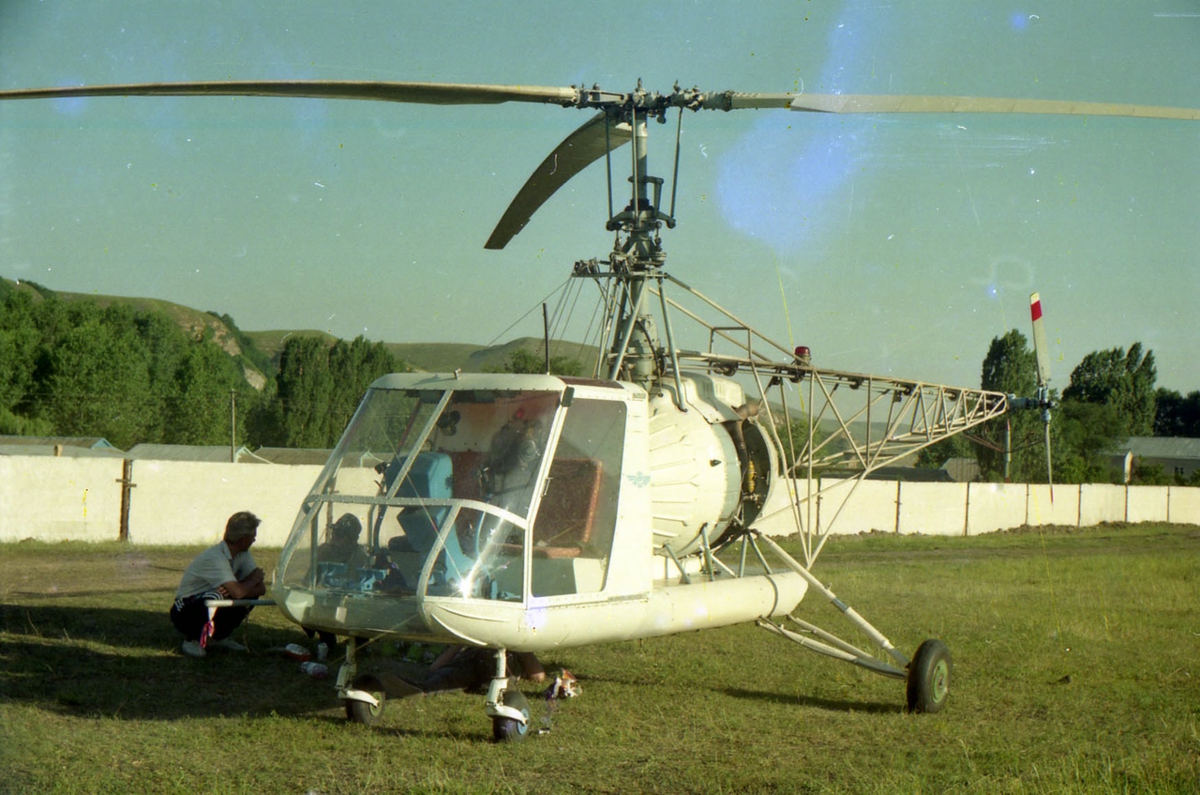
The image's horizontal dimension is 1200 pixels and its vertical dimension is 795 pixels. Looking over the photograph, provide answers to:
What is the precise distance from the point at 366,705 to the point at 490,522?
5.63 feet

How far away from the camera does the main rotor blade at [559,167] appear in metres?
8.72

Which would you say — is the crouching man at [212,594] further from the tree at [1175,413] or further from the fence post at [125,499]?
the tree at [1175,413]

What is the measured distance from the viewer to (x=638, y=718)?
802 cm

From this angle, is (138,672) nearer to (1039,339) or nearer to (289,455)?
(1039,339)

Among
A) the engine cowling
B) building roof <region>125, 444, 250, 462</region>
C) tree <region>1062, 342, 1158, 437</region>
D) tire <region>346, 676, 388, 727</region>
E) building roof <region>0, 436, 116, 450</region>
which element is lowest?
tire <region>346, 676, 388, 727</region>

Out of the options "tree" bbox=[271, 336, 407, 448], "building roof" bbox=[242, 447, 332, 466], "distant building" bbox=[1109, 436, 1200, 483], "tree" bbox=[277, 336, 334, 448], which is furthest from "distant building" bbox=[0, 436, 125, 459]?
"distant building" bbox=[1109, 436, 1200, 483]

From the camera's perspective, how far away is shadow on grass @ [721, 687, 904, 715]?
8.66 meters

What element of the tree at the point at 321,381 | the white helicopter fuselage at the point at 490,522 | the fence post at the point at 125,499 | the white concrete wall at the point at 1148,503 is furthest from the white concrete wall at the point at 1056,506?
the white helicopter fuselage at the point at 490,522

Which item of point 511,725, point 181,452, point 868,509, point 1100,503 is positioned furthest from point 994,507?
point 181,452

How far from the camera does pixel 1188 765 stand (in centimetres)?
679

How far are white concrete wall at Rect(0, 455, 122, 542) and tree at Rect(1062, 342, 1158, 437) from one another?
64298mm

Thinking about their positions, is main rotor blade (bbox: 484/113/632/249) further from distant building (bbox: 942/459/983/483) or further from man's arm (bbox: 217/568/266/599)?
distant building (bbox: 942/459/983/483)

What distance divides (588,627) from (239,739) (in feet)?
7.77

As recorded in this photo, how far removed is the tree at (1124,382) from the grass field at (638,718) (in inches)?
2490
